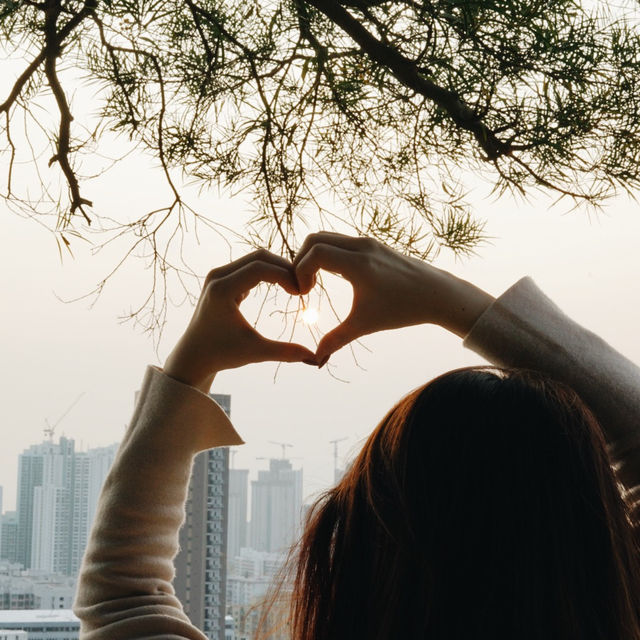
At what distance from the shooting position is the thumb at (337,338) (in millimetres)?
367

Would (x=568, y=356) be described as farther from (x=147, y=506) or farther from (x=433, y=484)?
(x=147, y=506)

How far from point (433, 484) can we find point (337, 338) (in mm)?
89

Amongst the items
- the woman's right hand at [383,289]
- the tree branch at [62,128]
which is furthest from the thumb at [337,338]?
the tree branch at [62,128]

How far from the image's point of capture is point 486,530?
0.30 m

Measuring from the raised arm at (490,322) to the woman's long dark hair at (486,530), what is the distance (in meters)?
0.04

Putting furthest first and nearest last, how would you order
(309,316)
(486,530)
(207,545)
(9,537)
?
1. (9,537)
2. (207,545)
3. (309,316)
4. (486,530)

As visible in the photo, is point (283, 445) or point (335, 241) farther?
point (283, 445)

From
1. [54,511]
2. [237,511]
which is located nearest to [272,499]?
[237,511]

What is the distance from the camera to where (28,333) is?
1021mm

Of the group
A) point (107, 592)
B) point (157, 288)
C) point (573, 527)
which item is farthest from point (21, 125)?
point (573, 527)

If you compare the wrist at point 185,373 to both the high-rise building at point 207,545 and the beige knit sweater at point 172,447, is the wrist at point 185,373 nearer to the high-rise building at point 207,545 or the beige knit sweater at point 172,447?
the beige knit sweater at point 172,447

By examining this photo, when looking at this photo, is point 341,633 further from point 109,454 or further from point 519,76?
point 109,454

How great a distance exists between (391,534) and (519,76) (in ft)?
1.90

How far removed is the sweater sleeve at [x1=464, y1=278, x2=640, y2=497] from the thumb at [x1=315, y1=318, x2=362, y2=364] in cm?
5
